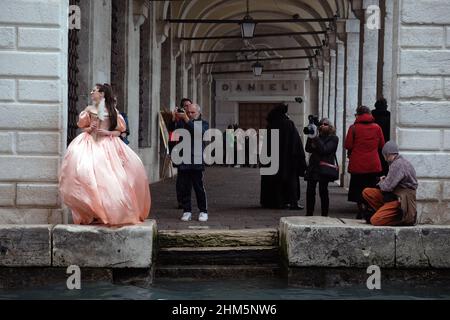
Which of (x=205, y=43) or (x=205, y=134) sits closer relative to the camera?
(x=205, y=134)

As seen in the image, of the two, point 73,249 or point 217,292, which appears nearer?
point 217,292

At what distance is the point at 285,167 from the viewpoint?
12391 millimetres

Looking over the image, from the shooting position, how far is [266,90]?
38562 mm

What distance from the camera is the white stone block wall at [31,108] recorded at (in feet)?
28.7

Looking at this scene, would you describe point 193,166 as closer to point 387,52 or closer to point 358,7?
point 387,52

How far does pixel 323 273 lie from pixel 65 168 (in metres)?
2.77

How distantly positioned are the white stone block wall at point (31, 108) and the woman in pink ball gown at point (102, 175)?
0.27 m

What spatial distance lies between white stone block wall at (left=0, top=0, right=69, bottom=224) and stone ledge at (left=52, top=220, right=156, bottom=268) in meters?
0.72

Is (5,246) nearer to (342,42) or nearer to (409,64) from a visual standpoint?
(409,64)

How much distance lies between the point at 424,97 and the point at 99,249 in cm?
372

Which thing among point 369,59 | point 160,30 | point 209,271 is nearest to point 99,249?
point 209,271

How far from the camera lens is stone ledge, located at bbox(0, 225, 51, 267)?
821cm
